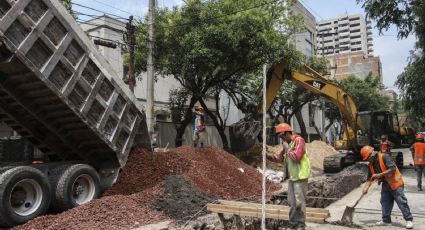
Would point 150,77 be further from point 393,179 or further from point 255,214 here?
point 393,179

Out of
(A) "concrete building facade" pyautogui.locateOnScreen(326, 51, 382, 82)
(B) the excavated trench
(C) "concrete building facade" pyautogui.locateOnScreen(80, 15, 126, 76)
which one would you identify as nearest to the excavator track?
(B) the excavated trench

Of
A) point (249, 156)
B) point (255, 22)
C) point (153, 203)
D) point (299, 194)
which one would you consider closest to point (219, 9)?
point (255, 22)

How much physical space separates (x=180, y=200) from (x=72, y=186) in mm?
2057

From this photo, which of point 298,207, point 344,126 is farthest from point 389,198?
point 344,126

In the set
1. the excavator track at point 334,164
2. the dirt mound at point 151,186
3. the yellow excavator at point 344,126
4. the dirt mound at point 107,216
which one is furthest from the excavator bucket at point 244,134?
the dirt mound at point 107,216

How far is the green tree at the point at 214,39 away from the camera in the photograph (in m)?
17.0

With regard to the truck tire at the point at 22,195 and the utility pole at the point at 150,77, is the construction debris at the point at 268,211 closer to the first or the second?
the truck tire at the point at 22,195

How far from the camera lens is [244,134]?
63.1 feet

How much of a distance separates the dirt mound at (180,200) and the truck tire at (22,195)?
1983mm

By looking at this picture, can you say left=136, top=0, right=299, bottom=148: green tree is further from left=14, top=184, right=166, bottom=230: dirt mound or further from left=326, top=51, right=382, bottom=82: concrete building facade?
left=326, top=51, right=382, bottom=82: concrete building facade

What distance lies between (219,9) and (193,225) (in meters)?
11.6

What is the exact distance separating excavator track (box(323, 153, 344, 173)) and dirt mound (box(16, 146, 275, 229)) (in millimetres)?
5453

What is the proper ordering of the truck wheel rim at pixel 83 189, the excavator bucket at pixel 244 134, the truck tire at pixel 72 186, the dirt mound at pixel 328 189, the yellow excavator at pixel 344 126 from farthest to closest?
the excavator bucket at pixel 244 134 < the yellow excavator at pixel 344 126 < the dirt mound at pixel 328 189 < the truck wheel rim at pixel 83 189 < the truck tire at pixel 72 186

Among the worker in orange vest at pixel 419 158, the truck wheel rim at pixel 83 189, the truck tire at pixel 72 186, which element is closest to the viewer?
the truck tire at pixel 72 186
